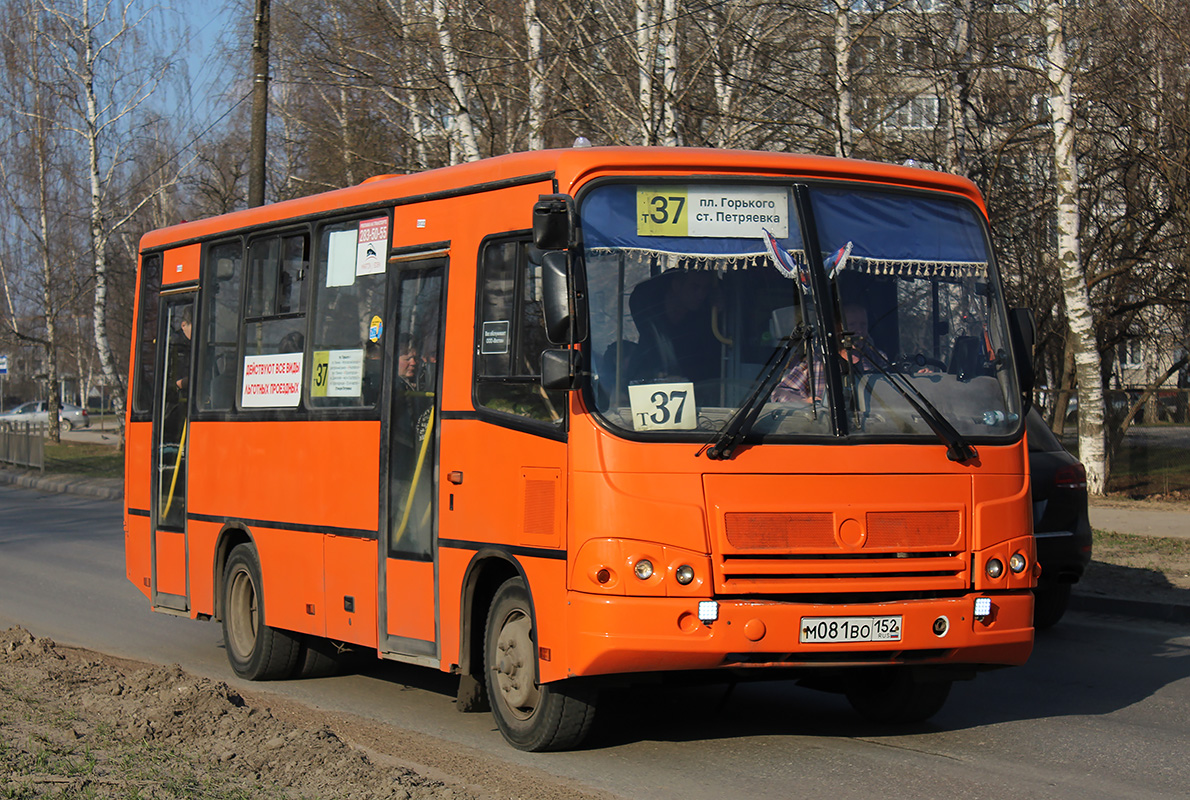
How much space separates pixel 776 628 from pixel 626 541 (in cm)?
75

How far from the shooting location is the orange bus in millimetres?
6156

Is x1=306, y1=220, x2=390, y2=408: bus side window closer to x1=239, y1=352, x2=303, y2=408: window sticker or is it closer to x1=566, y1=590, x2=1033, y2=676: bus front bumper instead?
x1=239, y1=352, x2=303, y2=408: window sticker

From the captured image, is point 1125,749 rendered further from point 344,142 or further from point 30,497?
point 30,497

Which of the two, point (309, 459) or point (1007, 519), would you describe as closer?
point (1007, 519)

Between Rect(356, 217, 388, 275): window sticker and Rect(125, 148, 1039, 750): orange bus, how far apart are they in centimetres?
5

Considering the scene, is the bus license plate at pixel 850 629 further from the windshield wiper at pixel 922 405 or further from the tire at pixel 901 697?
the tire at pixel 901 697

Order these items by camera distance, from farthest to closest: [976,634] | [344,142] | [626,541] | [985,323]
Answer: [344,142] < [985,323] < [976,634] < [626,541]

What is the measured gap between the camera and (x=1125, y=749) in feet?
22.2

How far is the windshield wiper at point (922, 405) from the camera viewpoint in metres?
6.55

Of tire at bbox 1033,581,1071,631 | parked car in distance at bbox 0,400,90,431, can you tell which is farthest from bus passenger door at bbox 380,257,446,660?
parked car in distance at bbox 0,400,90,431

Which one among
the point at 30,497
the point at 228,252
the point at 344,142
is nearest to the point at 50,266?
the point at 30,497

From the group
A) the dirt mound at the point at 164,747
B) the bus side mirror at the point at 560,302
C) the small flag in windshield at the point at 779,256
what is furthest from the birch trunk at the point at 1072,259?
the dirt mound at the point at 164,747

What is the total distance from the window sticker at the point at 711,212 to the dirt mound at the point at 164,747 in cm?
267

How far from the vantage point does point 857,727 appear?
7.45 meters
